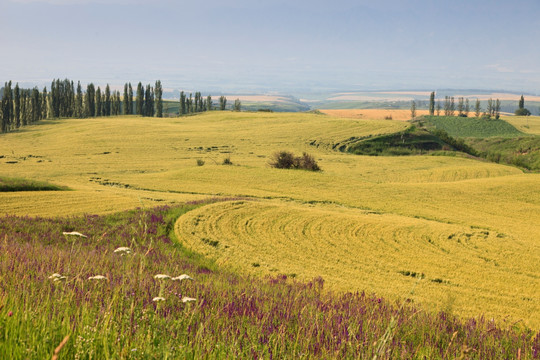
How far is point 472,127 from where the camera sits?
15450cm

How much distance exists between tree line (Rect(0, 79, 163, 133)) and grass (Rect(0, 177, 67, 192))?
361 feet

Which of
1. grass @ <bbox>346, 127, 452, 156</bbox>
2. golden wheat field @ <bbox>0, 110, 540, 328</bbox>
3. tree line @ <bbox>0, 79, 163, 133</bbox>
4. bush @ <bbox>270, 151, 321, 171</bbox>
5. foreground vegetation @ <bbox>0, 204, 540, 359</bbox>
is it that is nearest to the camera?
foreground vegetation @ <bbox>0, 204, 540, 359</bbox>

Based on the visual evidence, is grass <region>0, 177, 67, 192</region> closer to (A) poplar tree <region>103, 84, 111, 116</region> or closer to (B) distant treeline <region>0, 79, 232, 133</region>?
(B) distant treeline <region>0, 79, 232, 133</region>

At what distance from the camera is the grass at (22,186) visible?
2930cm

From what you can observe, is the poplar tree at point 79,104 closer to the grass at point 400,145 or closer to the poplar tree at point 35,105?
the poplar tree at point 35,105

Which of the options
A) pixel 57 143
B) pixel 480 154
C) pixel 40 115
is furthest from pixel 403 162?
pixel 40 115

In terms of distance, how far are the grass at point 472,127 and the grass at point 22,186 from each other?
439ft

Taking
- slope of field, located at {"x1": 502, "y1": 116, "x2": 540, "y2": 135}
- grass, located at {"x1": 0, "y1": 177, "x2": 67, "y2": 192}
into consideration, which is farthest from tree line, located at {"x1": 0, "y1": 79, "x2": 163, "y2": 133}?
slope of field, located at {"x1": 502, "y1": 116, "x2": 540, "y2": 135}

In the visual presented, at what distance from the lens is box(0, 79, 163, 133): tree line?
438 ft

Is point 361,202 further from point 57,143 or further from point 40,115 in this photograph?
point 40,115

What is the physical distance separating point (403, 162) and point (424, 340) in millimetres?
60600

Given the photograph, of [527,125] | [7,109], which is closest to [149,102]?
[7,109]

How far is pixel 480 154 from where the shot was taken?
290 ft

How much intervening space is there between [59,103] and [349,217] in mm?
156444
